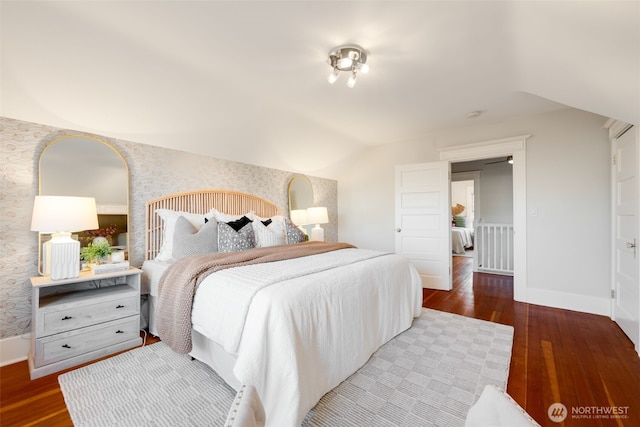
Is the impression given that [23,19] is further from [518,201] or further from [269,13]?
[518,201]

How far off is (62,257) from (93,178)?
31.1 inches

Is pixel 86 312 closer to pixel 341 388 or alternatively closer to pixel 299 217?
pixel 341 388

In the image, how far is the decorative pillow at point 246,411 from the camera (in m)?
0.51

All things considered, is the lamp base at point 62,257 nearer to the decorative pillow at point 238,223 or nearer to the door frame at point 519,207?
the decorative pillow at point 238,223

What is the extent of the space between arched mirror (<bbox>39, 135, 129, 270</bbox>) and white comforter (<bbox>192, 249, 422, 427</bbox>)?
56.7 inches

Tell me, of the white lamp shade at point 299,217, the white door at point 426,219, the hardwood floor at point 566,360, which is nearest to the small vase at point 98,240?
the white lamp shade at point 299,217

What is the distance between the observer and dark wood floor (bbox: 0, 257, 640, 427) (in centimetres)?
152

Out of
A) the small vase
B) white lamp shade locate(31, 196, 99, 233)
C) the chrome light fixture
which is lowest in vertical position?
the small vase

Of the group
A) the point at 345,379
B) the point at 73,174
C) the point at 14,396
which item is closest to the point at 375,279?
the point at 345,379

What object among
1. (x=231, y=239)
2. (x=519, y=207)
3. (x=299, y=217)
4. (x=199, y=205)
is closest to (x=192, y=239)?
(x=231, y=239)

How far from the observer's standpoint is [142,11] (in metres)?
1.67

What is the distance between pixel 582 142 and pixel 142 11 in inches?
179

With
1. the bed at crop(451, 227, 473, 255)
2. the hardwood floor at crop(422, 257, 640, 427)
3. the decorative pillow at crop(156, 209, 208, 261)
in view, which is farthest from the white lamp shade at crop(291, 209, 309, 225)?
the bed at crop(451, 227, 473, 255)

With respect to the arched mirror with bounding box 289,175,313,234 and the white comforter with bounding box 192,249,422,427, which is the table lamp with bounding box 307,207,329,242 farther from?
the white comforter with bounding box 192,249,422,427
